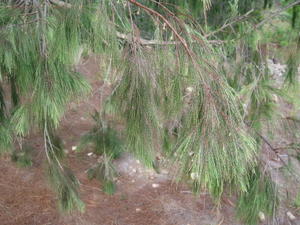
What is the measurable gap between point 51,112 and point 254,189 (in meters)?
1.19

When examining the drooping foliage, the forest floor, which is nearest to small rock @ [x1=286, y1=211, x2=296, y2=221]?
the forest floor

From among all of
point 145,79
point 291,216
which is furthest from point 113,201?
point 145,79

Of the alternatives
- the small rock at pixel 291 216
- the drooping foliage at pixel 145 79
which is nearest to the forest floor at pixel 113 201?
the small rock at pixel 291 216

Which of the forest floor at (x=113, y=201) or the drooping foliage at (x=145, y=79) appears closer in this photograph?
the drooping foliage at (x=145, y=79)

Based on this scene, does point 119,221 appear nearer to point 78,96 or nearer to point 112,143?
point 112,143

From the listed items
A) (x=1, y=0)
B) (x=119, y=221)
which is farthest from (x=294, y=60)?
(x=119, y=221)

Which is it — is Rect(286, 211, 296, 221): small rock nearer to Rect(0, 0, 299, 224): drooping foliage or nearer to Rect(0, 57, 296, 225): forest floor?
Rect(0, 57, 296, 225): forest floor

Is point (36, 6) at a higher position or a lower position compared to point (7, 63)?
higher

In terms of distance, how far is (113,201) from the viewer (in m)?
3.23

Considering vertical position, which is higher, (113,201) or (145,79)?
(145,79)

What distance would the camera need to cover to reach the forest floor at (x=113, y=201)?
2963mm

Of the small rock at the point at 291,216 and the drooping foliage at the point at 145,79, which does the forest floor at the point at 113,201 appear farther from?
the drooping foliage at the point at 145,79

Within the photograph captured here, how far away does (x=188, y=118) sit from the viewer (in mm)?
1014

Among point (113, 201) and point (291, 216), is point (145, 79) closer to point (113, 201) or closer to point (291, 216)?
point (113, 201)
